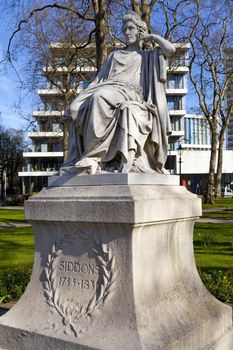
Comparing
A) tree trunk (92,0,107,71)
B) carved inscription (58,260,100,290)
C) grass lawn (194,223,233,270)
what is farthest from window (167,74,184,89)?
carved inscription (58,260,100,290)

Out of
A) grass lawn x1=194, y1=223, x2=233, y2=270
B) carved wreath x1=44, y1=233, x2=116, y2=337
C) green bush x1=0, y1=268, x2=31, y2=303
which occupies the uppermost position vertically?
carved wreath x1=44, y1=233, x2=116, y2=337

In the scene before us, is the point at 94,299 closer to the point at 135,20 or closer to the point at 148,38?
the point at 148,38

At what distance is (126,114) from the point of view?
4250mm

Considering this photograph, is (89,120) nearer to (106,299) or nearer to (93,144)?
(93,144)

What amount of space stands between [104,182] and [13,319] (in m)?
1.64

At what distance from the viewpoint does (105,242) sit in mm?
3881

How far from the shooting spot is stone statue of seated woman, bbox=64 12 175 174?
169 inches

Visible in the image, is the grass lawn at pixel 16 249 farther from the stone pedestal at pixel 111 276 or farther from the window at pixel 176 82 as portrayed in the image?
the window at pixel 176 82

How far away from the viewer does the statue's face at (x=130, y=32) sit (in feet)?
16.3

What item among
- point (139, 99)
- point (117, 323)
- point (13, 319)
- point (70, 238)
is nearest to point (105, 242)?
point (70, 238)

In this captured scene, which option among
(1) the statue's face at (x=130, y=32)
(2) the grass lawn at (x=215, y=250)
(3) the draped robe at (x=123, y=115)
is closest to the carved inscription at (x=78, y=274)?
(3) the draped robe at (x=123, y=115)

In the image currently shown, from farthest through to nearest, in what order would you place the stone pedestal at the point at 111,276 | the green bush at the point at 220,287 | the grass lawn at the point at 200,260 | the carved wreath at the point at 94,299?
the grass lawn at the point at 200,260 → the green bush at the point at 220,287 → the carved wreath at the point at 94,299 → the stone pedestal at the point at 111,276

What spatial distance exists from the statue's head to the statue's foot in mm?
1646

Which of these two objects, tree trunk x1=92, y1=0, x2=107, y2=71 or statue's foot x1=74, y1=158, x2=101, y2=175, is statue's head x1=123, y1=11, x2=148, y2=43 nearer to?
statue's foot x1=74, y1=158, x2=101, y2=175
